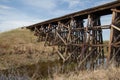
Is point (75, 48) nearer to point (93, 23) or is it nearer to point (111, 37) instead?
point (93, 23)

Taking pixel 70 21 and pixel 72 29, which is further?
pixel 70 21

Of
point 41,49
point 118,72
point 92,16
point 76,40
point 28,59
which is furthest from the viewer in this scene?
point 41,49

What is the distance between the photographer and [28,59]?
60.8 ft

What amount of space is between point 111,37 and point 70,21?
19.0 ft

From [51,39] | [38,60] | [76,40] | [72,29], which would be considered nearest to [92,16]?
[72,29]

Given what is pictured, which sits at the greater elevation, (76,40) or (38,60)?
(76,40)

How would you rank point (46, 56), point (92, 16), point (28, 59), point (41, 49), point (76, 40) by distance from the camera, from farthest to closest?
point (41, 49) < point (46, 56) < point (28, 59) < point (76, 40) < point (92, 16)

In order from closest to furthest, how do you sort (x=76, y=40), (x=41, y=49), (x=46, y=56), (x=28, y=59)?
(x=76, y=40) → (x=28, y=59) → (x=46, y=56) → (x=41, y=49)

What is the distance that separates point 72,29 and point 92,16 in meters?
2.21

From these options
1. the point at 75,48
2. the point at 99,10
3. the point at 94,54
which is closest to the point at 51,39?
the point at 75,48

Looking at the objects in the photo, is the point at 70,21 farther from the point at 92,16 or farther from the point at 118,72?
the point at 118,72

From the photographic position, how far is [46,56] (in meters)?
21.1

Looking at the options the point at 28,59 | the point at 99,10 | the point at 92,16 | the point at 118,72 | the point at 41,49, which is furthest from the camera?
the point at 41,49

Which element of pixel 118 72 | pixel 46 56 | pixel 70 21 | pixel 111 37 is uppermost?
pixel 70 21
